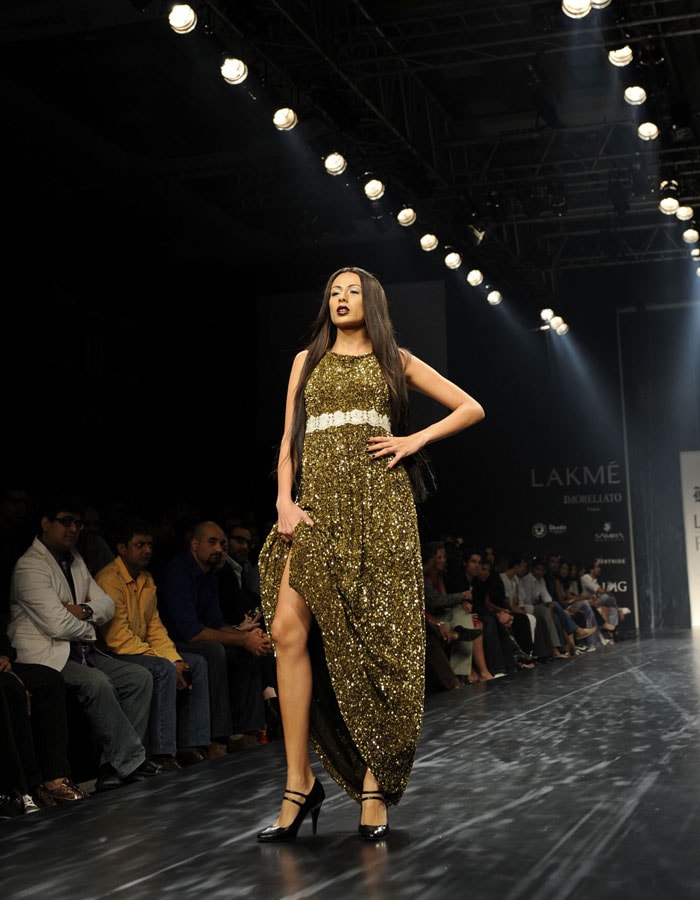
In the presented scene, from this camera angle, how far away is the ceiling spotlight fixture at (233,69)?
563cm

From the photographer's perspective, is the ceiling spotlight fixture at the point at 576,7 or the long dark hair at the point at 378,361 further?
the ceiling spotlight fixture at the point at 576,7

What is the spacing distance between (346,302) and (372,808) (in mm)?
867

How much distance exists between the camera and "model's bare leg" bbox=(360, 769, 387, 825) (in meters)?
1.79

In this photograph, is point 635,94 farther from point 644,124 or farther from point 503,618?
point 503,618

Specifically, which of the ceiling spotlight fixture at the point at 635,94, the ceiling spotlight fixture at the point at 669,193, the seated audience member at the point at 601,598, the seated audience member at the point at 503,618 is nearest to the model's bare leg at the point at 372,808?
the seated audience member at the point at 503,618

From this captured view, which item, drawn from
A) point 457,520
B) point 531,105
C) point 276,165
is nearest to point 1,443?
point 276,165

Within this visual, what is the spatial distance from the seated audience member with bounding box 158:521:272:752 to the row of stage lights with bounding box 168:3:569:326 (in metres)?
2.54

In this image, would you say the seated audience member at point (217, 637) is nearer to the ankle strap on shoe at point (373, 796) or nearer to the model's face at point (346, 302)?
the model's face at point (346, 302)

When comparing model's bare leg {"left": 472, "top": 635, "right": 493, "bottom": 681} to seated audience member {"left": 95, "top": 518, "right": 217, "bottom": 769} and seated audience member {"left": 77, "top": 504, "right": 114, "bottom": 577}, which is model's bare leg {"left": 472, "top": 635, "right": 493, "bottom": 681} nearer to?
seated audience member {"left": 77, "top": 504, "right": 114, "bottom": 577}

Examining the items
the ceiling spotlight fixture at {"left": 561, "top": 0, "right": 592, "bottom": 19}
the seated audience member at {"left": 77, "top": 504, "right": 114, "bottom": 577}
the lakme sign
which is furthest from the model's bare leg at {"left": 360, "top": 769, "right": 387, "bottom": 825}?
the lakme sign

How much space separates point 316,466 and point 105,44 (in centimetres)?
545

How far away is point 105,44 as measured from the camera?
6613mm

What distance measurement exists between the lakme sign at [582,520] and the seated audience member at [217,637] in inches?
297

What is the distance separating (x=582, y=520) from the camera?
11.5m
